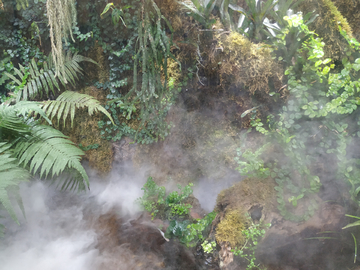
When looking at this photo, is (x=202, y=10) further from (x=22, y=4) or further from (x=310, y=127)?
(x=22, y=4)

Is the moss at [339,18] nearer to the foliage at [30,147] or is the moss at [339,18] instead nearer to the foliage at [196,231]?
the foliage at [196,231]

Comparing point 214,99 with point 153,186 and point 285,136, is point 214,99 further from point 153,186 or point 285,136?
point 153,186

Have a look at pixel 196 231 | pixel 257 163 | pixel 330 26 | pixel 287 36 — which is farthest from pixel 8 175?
pixel 330 26

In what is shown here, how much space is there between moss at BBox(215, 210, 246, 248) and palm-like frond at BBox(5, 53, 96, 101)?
2368mm

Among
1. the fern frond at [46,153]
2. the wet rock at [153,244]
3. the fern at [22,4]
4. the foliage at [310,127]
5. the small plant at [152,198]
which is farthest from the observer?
the fern at [22,4]

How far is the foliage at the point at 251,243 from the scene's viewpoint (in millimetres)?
1772

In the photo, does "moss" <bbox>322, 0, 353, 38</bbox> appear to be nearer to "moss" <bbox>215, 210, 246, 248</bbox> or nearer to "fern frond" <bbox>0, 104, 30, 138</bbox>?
"moss" <bbox>215, 210, 246, 248</bbox>

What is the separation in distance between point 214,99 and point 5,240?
8.64 feet

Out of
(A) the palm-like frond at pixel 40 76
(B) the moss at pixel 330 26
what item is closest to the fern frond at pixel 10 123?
(A) the palm-like frond at pixel 40 76

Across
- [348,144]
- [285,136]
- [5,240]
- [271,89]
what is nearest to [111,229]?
[5,240]

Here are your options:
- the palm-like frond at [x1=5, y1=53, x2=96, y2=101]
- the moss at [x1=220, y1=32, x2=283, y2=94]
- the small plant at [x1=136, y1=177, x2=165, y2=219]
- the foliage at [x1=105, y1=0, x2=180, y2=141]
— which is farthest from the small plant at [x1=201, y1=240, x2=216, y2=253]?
the palm-like frond at [x1=5, y1=53, x2=96, y2=101]

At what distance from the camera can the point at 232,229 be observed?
1.85 m

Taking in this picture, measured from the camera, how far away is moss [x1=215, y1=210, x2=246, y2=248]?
71.9 inches

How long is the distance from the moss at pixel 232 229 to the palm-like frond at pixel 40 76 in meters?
2.37
